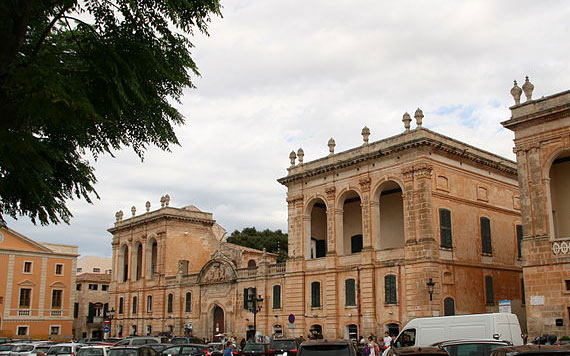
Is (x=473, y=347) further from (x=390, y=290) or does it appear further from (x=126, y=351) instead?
(x=390, y=290)

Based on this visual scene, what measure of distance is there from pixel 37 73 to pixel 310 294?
110 ft

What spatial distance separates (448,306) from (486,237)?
20.2ft

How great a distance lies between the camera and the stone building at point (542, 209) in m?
24.8

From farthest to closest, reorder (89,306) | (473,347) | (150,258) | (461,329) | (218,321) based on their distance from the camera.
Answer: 1. (89,306)
2. (150,258)
3. (218,321)
4. (461,329)
5. (473,347)

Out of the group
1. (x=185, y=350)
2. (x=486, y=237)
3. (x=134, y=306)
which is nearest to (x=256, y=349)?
(x=185, y=350)

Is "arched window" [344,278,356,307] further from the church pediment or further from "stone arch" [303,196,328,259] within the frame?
the church pediment

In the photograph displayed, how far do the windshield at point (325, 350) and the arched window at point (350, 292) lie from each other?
903 inches

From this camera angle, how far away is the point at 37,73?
19.8ft

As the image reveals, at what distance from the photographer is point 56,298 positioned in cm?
5869

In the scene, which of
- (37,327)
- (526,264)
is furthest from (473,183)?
(37,327)

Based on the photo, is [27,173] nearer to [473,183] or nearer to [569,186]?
[569,186]

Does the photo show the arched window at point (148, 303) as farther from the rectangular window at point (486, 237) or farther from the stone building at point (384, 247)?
the rectangular window at point (486, 237)

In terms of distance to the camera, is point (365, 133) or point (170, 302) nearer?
point (365, 133)

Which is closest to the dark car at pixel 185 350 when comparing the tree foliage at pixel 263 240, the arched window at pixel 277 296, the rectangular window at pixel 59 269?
the arched window at pixel 277 296
